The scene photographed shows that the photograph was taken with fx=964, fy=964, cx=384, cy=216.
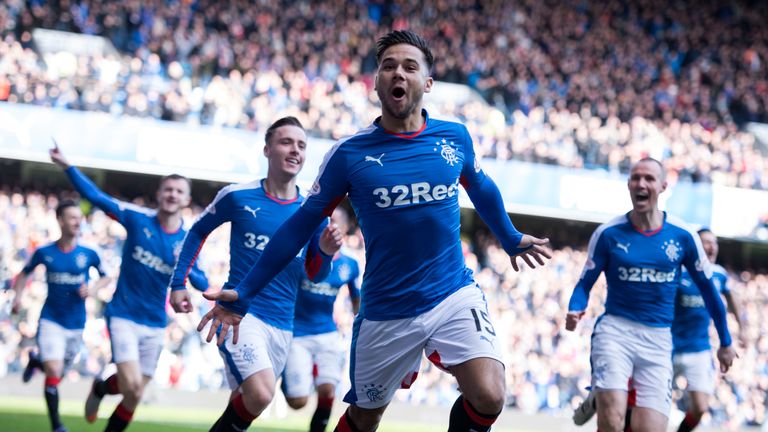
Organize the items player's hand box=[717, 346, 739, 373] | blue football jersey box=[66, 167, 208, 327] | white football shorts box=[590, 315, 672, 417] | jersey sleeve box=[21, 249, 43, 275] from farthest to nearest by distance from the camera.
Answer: jersey sleeve box=[21, 249, 43, 275], blue football jersey box=[66, 167, 208, 327], player's hand box=[717, 346, 739, 373], white football shorts box=[590, 315, 672, 417]

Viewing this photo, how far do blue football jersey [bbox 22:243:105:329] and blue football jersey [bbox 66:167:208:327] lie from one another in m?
1.21

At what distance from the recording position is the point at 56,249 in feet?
35.1

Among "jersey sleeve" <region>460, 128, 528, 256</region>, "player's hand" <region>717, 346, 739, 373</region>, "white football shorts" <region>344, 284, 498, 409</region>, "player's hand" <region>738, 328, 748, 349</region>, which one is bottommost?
"player's hand" <region>738, 328, 748, 349</region>

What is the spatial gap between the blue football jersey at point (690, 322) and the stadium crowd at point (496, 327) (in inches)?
307

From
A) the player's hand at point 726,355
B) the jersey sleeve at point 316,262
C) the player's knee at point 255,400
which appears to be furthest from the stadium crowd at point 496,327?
the player's hand at point 726,355

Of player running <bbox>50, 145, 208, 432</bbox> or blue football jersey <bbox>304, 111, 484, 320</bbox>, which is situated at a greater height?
blue football jersey <bbox>304, 111, 484, 320</bbox>

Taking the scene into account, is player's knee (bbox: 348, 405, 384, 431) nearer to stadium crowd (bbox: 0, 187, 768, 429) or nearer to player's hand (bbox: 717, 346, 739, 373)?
player's hand (bbox: 717, 346, 739, 373)

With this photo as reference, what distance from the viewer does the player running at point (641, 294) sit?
7.91 m

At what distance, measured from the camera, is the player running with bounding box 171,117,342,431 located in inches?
271

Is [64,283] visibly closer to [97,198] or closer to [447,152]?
[97,198]

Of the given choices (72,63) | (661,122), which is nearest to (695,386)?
(72,63)

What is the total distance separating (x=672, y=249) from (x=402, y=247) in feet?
11.6

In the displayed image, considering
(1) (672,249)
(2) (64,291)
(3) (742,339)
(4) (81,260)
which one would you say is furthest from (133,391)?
(3) (742,339)

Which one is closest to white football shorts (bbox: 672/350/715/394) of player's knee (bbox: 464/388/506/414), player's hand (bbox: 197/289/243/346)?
player's knee (bbox: 464/388/506/414)
